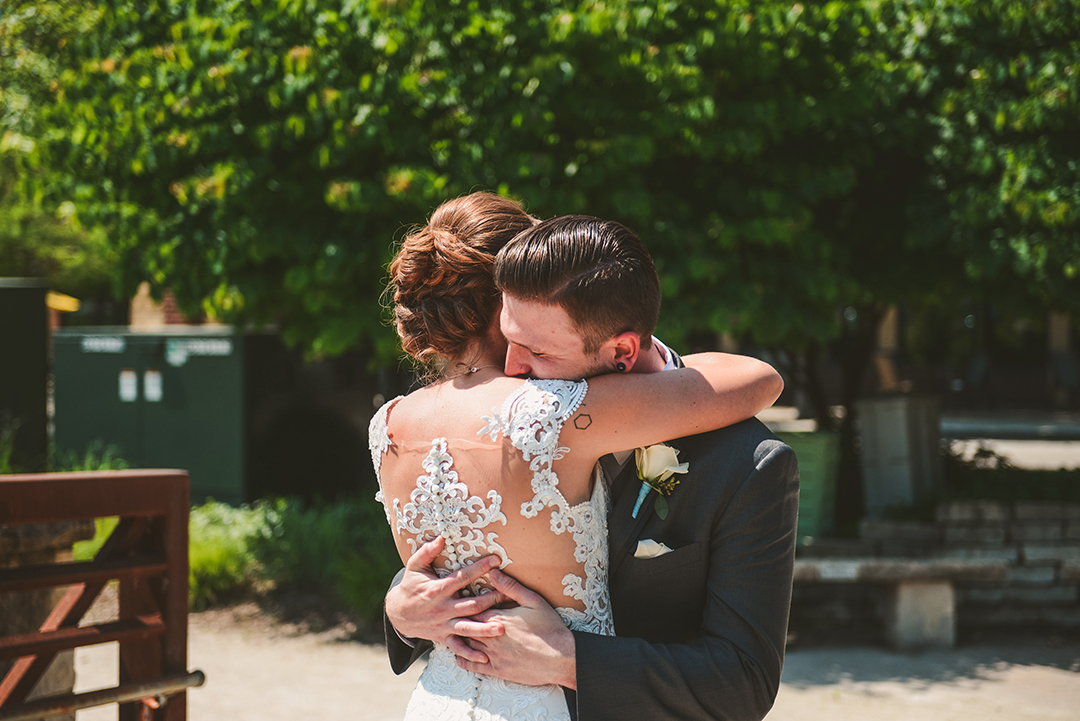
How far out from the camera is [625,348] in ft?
5.07

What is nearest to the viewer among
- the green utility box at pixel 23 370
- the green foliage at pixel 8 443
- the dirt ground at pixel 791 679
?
the dirt ground at pixel 791 679

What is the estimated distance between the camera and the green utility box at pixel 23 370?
24.7 ft

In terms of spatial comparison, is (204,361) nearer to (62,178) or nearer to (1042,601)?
(62,178)

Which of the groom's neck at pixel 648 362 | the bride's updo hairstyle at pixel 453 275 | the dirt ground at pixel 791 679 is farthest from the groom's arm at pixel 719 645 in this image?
the dirt ground at pixel 791 679

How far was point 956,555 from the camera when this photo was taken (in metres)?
6.07

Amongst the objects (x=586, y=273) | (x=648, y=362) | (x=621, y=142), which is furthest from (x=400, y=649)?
(x=621, y=142)

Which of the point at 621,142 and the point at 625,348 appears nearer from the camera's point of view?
the point at 625,348

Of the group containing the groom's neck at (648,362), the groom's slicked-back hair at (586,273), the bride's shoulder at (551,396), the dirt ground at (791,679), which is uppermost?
the groom's slicked-back hair at (586,273)

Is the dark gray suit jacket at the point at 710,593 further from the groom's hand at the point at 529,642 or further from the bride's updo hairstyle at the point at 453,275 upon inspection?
the bride's updo hairstyle at the point at 453,275

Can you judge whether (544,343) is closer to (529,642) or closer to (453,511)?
(453,511)

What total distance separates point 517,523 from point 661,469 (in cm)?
26

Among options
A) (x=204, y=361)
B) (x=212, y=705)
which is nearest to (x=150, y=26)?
(x=204, y=361)

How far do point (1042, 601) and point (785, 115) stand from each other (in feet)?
11.9

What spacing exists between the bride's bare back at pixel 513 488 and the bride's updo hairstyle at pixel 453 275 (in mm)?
118
